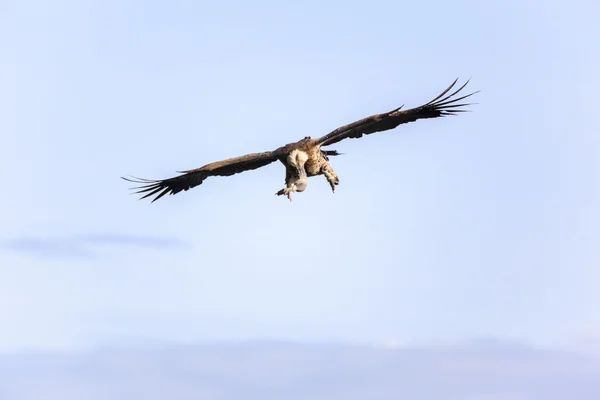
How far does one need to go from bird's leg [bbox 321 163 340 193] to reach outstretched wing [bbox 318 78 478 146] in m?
0.59

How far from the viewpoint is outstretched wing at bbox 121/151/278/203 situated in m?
25.6

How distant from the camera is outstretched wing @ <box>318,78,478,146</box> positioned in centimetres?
2389

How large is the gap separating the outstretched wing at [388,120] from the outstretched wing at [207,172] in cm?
162

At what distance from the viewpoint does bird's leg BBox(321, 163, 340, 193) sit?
24891 millimetres

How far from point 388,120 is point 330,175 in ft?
5.53

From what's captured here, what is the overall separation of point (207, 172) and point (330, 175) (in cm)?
317

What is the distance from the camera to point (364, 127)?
79.1 feet

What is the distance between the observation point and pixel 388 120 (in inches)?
952

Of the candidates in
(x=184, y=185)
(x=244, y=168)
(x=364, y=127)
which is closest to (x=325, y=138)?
(x=364, y=127)

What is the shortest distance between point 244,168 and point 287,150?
1805 mm

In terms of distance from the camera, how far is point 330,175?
25.0 metres

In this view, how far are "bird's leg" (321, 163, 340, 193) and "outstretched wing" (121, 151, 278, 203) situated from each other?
105 cm

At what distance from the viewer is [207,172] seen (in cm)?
2683

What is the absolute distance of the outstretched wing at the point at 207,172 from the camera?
84.1ft
